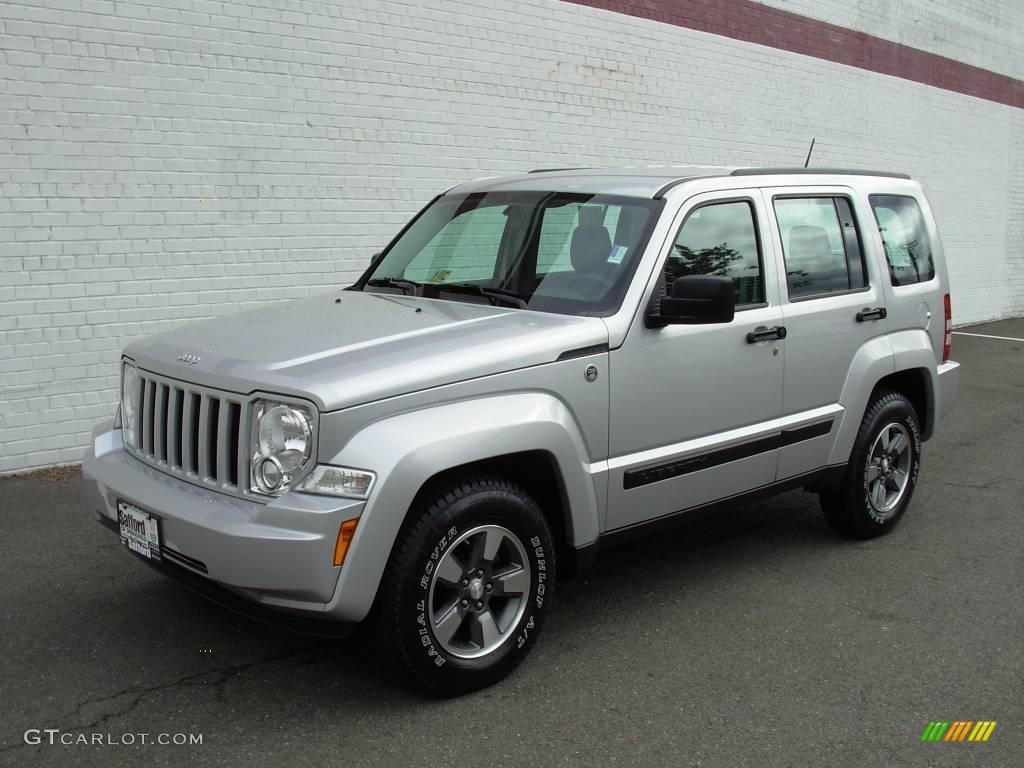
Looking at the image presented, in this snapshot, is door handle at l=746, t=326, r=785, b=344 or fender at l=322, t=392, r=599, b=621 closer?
fender at l=322, t=392, r=599, b=621

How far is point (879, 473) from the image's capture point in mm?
5422

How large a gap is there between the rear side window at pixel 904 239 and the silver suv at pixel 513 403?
0.03 m

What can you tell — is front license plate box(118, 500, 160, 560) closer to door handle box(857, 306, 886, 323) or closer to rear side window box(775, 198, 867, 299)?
rear side window box(775, 198, 867, 299)

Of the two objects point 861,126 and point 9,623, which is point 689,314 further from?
point 861,126

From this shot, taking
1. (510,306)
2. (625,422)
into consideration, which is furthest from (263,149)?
(625,422)

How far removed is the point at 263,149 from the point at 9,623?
4317mm

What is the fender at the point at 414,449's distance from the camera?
10.6ft

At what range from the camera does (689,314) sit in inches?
156

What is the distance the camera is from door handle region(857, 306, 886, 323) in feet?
16.7

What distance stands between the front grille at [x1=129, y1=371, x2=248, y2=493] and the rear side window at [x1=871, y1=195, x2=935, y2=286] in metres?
3.75

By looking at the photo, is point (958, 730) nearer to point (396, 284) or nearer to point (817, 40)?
point (396, 284)

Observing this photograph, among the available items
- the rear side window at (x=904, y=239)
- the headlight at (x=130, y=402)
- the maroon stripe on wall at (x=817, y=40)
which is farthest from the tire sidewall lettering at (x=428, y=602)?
the maroon stripe on wall at (x=817, y=40)

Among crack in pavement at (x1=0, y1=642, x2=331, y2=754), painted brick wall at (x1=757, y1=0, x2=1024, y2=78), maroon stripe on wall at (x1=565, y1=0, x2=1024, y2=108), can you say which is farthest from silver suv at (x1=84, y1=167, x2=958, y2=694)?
painted brick wall at (x1=757, y1=0, x2=1024, y2=78)

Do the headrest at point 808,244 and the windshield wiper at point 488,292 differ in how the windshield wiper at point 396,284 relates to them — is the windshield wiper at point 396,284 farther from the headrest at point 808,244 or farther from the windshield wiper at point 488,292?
the headrest at point 808,244
